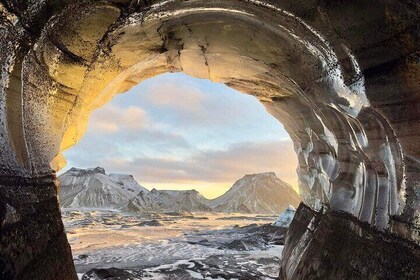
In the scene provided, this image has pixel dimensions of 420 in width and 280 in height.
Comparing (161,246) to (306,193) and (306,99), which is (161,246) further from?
(306,99)

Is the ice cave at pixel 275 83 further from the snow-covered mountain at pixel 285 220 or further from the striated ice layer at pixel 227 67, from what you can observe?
the snow-covered mountain at pixel 285 220

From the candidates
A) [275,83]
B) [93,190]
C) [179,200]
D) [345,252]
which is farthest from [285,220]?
[93,190]

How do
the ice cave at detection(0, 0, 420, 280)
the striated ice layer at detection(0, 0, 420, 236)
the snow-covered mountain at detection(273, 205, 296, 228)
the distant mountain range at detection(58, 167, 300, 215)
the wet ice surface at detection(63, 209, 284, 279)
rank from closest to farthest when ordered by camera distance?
the ice cave at detection(0, 0, 420, 280) < the striated ice layer at detection(0, 0, 420, 236) < the wet ice surface at detection(63, 209, 284, 279) < the snow-covered mountain at detection(273, 205, 296, 228) < the distant mountain range at detection(58, 167, 300, 215)

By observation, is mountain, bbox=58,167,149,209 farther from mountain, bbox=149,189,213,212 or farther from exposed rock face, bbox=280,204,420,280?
exposed rock face, bbox=280,204,420,280

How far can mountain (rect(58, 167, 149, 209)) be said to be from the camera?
44.9 metres

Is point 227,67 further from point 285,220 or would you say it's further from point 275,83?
point 285,220

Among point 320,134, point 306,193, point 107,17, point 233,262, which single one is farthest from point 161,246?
point 107,17

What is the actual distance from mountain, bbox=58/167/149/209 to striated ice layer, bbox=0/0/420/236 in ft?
130

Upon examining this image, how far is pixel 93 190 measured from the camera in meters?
47.7

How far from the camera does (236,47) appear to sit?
5324 mm

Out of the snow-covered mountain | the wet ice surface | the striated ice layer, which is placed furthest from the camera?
the snow-covered mountain

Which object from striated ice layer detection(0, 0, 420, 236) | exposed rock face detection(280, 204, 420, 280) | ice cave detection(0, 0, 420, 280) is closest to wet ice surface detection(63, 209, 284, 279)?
exposed rock face detection(280, 204, 420, 280)

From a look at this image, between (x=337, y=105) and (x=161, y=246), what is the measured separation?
10.4 metres

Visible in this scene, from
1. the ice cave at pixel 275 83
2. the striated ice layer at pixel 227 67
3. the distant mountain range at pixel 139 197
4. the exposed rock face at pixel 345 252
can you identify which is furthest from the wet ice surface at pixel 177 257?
the distant mountain range at pixel 139 197
